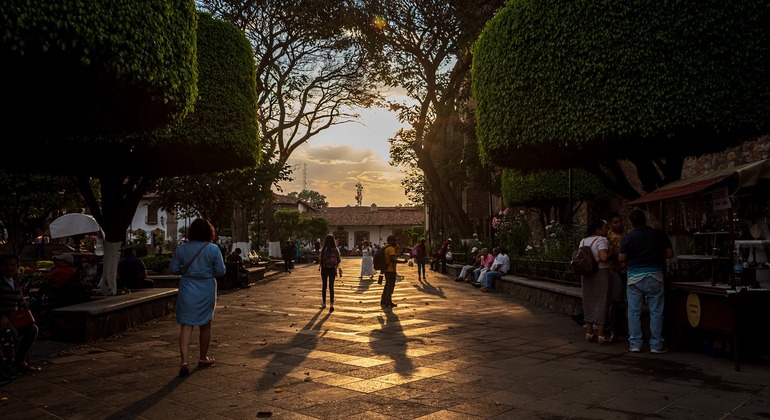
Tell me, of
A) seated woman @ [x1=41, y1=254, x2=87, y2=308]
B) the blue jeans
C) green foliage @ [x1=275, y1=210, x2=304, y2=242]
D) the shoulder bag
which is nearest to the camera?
the shoulder bag

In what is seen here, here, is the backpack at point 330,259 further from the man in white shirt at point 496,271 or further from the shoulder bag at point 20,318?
the shoulder bag at point 20,318

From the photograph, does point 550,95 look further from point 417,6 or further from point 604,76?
point 417,6

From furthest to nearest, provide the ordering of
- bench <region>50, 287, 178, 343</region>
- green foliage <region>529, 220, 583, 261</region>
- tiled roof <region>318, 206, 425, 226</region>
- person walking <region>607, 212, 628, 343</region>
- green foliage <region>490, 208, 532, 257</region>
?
tiled roof <region>318, 206, 425, 226</region>
green foliage <region>490, 208, 532, 257</region>
green foliage <region>529, 220, 583, 261</region>
bench <region>50, 287, 178, 343</region>
person walking <region>607, 212, 628, 343</region>

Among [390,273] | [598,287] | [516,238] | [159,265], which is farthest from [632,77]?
[159,265]

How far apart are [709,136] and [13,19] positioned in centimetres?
948

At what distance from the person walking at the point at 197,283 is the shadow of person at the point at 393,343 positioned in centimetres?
206

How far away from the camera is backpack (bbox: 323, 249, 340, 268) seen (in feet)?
40.8

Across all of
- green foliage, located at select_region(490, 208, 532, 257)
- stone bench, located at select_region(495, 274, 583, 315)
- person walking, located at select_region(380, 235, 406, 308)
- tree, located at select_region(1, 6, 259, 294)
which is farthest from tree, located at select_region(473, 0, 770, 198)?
green foliage, located at select_region(490, 208, 532, 257)

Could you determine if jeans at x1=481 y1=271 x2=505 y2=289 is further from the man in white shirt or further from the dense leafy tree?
the dense leafy tree

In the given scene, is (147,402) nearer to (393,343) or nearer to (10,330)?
(10,330)

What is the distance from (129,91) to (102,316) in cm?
408

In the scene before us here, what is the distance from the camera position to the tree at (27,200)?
18438 millimetres

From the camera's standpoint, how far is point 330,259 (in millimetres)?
12469

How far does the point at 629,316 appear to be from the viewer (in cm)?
739
